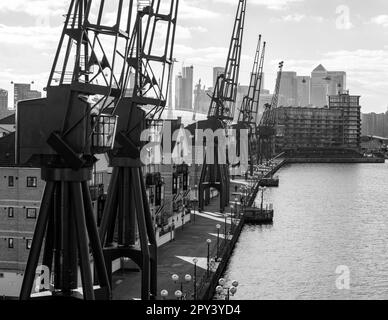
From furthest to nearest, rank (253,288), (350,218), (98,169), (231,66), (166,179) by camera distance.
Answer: (231,66), (350,218), (166,179), (253,288), (98,169)

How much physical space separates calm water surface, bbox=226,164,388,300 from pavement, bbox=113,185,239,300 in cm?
250

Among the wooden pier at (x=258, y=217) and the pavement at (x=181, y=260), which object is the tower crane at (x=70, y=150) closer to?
the pavement at (x=181, y=260)

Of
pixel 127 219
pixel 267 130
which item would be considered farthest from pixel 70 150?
pixel 267 130

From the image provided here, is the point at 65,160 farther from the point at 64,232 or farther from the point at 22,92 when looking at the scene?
the point at 22,92

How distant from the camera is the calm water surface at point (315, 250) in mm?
A: 36750

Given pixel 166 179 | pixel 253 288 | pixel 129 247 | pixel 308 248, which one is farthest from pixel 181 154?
pixel 129 247

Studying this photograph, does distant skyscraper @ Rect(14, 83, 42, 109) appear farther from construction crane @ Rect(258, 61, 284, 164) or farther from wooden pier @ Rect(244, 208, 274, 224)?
construction crane @ Rect(258, 61, 284, 164)

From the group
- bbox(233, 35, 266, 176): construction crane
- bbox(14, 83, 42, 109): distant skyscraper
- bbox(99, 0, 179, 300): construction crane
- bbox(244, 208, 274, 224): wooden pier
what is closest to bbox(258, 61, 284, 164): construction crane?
bbox(233, 35, 266, 176): construction crane

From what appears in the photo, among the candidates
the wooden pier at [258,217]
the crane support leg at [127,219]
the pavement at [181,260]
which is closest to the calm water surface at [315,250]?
the wooden pier at [258,217]

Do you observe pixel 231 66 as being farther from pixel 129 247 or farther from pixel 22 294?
pixel 22 294

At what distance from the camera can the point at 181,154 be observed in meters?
55.9

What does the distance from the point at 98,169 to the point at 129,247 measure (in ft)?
22.3
